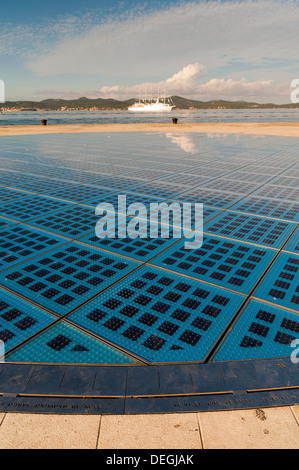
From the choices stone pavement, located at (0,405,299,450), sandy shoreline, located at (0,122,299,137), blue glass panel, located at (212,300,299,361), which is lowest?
stone pavement, located at (0,405,299,450)

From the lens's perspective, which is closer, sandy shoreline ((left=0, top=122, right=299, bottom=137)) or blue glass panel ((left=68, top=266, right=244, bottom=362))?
blue glass panel ((left=68, top=266, right=244, bottom=362))

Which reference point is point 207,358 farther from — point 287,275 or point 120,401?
point 287,275

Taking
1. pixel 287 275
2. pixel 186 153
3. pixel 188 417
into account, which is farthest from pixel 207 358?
pixel 186 153

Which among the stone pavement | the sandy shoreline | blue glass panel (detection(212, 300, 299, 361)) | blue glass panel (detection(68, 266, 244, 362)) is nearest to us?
the stone pavement

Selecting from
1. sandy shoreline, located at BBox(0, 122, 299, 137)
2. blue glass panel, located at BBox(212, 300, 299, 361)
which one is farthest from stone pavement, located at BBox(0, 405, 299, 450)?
sandy shoreline, located at BBox(0, 122, 299, 137)

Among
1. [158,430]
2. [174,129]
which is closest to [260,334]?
[158,430]

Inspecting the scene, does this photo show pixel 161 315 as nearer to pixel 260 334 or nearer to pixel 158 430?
pixel 260 334

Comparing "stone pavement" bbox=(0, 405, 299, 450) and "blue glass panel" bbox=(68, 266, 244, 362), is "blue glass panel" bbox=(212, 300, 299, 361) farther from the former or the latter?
"stone pavement" bbox=(0, 405, 299, 450)

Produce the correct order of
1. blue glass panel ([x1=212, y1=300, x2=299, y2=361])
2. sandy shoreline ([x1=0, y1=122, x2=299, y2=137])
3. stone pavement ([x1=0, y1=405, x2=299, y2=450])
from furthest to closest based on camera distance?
sandy shoreline ([x1=0, y1=122, x2=299, y2=137]) < blue glass panel ([x1=212, y1=300, x2=299, y2=361]) < stone pavement ([x1=0, y1=405, x2=299, y2=450])
